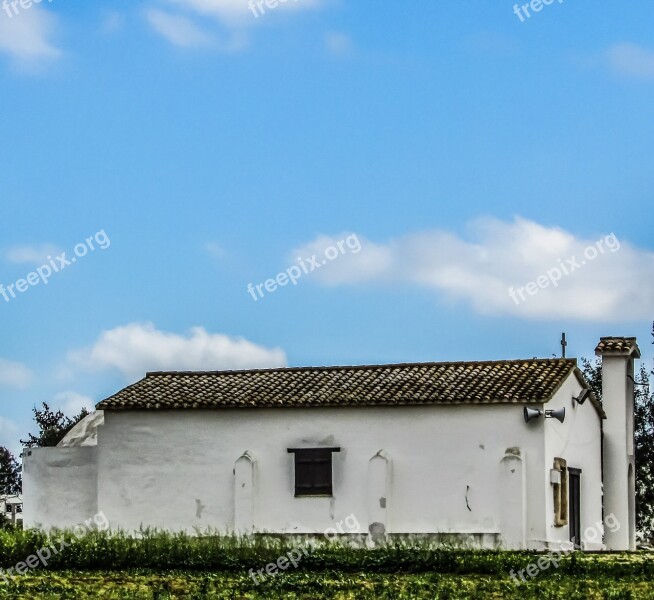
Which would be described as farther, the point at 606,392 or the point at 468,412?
the point at 606,392

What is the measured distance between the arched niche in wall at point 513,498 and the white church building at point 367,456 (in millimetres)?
33

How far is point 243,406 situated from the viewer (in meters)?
32.8

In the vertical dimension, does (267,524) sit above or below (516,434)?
below

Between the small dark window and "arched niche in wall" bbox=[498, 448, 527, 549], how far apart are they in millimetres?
4203

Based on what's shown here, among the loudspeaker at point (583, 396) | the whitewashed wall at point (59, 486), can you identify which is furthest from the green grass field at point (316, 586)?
the whitewashed wall at point (59, 486)

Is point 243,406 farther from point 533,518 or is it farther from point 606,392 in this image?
point 606,392

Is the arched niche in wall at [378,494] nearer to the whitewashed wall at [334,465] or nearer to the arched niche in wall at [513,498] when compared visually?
the whitewashed wall at [334,465]

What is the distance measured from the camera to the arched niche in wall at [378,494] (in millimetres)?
31047

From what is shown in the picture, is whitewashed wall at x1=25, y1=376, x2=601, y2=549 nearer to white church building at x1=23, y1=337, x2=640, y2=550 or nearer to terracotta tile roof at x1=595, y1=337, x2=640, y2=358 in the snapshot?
white church building at x1=23, y1=337, x2=640, y2=550

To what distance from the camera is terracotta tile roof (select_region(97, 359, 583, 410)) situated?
103 ft

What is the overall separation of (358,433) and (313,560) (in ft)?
29.4

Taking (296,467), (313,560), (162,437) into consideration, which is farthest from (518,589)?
(162,437)

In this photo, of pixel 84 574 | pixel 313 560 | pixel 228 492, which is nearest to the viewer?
pixel 84 574

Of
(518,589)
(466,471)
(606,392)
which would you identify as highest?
(606,392)
